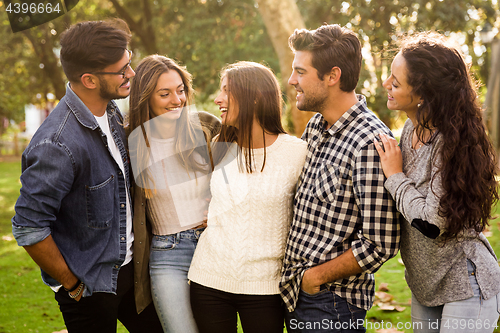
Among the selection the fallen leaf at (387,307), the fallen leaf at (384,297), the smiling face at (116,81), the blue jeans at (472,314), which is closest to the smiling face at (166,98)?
the smiling face at (116,81)

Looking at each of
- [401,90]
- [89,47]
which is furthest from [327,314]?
[89,47]

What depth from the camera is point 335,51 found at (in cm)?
220

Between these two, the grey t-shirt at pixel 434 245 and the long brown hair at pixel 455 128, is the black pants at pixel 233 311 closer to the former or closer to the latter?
the grey t-shirt at pixel 434 245

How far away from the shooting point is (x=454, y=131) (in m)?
1.80

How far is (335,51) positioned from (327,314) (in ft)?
4.39

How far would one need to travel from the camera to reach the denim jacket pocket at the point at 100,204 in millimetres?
2143

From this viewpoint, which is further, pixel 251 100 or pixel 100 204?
pixel 251 100

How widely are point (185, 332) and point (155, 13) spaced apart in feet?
35.5

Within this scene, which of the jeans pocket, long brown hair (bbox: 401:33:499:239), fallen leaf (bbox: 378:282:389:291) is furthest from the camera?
fallen leaf (bbox: 378:282:389:291)

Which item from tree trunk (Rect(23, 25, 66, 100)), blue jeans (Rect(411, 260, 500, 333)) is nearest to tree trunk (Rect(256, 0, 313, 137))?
blue jeans (Rect(411, 260, 500, 333))

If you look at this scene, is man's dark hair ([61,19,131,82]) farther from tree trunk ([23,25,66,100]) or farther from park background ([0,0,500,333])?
tree trunk ([23,25,66,100])

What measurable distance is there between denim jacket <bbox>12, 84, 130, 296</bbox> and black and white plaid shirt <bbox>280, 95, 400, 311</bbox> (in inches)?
37.1

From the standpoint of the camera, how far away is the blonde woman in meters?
2.42

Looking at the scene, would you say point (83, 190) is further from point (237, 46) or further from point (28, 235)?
point (237, 46)
